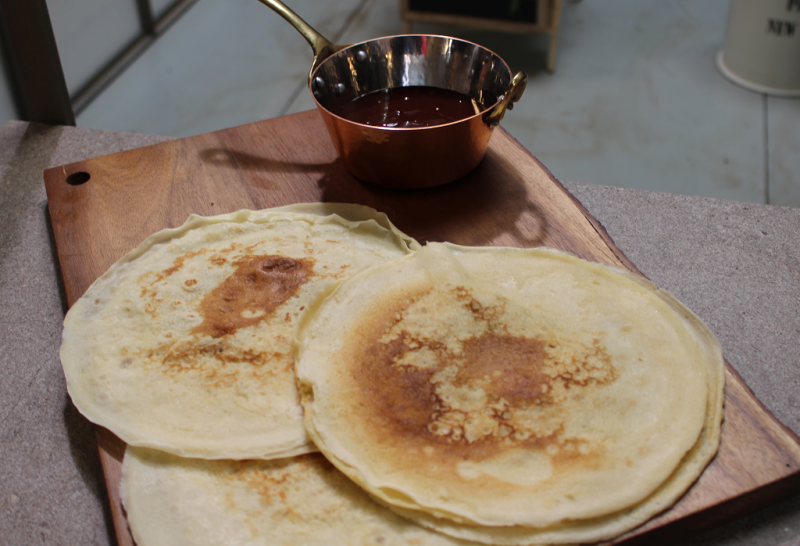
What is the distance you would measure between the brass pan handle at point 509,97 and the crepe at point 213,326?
288 millimetres

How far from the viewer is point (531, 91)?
11.2 ft

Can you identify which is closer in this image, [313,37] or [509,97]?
[509,97]

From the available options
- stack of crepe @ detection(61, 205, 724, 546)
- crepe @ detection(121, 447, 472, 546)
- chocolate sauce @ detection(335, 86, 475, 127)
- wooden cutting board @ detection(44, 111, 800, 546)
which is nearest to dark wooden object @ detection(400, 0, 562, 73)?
wooden cutting board @ detection(44, 111, 800, 546)

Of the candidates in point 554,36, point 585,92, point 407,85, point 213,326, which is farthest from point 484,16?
point 213,326

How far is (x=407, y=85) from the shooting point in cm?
145

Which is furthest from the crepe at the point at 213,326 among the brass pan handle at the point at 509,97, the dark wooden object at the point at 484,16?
the dark wooden object at the point at 484,16

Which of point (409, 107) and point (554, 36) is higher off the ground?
point (409, 107)

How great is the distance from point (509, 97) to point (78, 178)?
949mm

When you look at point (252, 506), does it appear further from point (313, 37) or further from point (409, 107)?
point (313, 37)

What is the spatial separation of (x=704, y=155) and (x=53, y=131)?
2.63m

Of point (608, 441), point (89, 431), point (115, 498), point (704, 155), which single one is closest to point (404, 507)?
point (608, 441)

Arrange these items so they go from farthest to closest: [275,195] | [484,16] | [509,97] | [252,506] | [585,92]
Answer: [585,92]
[484,16]
[275,195]
[509,97]
[252,506]

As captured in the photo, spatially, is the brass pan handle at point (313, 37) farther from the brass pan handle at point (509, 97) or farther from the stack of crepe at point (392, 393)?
the stack of crepe at point (392, 393)

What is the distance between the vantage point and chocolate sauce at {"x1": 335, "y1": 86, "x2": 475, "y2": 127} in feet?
4.28
